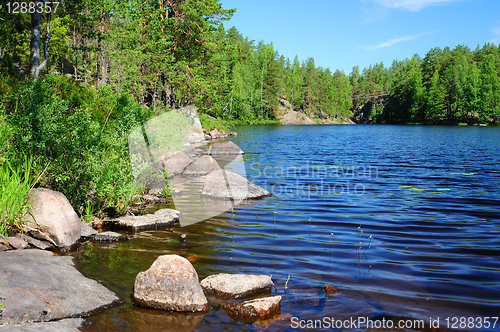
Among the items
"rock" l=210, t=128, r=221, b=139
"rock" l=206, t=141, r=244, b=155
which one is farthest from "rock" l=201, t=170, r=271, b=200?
"rock" l=210, t=128, r=221, b=139

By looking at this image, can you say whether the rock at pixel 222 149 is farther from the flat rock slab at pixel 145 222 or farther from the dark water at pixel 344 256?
the flat rock slab at pixel 145 222

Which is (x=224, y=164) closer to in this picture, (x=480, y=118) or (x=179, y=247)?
(x=179, y=247)

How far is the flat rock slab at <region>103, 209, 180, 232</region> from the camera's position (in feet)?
26.0

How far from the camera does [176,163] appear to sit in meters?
16.2

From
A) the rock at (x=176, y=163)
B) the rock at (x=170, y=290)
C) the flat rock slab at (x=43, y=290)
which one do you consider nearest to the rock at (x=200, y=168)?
the rock at (x=176, y=163)

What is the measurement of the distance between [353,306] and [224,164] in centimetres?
1547

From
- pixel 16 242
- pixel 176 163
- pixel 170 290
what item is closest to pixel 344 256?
pixel 170 290

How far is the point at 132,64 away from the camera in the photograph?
904 inches

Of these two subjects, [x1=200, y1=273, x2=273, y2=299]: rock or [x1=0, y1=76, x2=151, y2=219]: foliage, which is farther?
[x1=0, y1=76, x2=151, y2=219]: foliage

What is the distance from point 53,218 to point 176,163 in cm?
993

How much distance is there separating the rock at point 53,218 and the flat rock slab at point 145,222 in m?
1.34

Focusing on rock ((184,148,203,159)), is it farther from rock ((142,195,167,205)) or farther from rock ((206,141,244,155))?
rock ((142,195,167,205))

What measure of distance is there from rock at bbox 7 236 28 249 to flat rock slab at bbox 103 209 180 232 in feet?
7.19

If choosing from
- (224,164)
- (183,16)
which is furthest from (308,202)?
(183,16)
